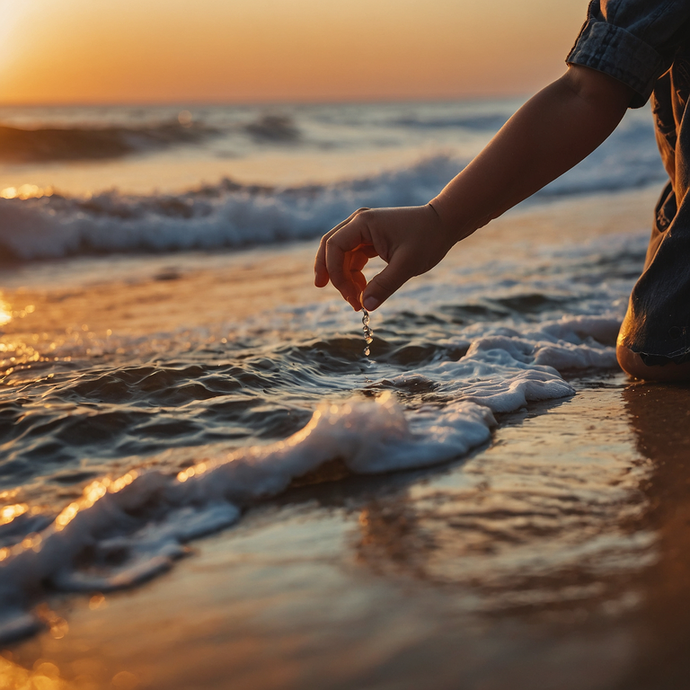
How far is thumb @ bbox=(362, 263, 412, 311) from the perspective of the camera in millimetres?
1621

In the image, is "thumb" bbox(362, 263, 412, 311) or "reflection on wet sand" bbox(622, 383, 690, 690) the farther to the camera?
"thumb" bbox(362, 263, 412, 311)

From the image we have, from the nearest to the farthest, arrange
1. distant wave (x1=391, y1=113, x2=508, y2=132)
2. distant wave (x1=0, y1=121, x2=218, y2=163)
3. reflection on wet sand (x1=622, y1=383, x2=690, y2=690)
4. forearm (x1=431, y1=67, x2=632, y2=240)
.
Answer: reflection on wet sand (x1=622, y1=383, x2=690, y2=690)
forearm (x1=431, y1=67, x2=632, y2=240)
distant wave (x1=0, y1=121, x2=218, y2=163)
distant wave (x1=391, y1=113, x2=508, y2=132)

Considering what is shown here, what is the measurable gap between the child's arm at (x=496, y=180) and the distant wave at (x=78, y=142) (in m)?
11.5

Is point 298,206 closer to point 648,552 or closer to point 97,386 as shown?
point 97,386

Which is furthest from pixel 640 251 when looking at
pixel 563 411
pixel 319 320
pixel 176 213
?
pixel 176 213

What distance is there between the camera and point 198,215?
26.9 ft

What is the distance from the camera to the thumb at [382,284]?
5.32ft

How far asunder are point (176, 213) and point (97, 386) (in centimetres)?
621

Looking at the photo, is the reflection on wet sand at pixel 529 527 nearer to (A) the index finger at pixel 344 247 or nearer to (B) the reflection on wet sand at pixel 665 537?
(B) the reflection on wet sand at pixel 665 537

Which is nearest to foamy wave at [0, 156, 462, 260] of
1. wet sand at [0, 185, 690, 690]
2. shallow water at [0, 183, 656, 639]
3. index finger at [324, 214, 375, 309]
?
shallow water at [0, 183, 656, 639]

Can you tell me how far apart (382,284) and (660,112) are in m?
1.06

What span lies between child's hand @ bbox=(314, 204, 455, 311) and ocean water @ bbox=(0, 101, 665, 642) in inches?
12.3

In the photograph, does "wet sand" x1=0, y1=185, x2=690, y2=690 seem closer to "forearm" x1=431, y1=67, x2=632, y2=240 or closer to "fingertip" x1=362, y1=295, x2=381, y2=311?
"fingertip" x1=362, y1=295, x2=381, y2=311

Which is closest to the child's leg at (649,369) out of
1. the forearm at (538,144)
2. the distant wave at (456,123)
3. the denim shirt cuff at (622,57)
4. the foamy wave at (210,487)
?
the foamy wave at (210,487)
